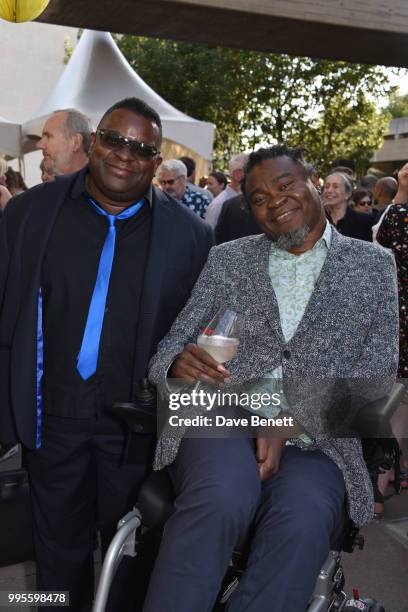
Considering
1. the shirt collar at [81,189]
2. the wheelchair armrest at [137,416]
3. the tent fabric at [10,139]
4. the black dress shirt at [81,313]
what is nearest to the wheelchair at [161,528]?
the wheelchair armrest at [137,416]

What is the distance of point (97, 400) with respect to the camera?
104 inches

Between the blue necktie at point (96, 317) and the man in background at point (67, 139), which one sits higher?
the man in background at point (67, 139)

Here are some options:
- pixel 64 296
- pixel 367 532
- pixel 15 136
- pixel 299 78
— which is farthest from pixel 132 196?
pixel 299 78

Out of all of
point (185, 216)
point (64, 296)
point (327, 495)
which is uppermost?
point (185, 216)

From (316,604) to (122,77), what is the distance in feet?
33.2

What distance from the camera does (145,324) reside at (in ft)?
8.49

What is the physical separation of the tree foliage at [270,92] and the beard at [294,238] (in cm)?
2176

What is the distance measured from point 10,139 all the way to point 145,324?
9133mm

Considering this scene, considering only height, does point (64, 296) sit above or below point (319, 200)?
below

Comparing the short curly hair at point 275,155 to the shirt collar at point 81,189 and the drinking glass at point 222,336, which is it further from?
the drinking glass at point 222,336

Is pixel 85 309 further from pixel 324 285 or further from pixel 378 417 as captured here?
pixel 378 417

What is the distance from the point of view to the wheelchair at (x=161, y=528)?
6.91 feet

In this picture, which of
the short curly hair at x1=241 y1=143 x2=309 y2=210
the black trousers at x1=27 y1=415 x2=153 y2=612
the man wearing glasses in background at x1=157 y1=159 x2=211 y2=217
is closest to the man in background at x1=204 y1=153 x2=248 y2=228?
the man wearing glasses in background at x1=157 y1=159 x2=211 y2=217

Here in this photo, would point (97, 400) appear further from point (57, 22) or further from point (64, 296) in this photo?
point (57, 22)
